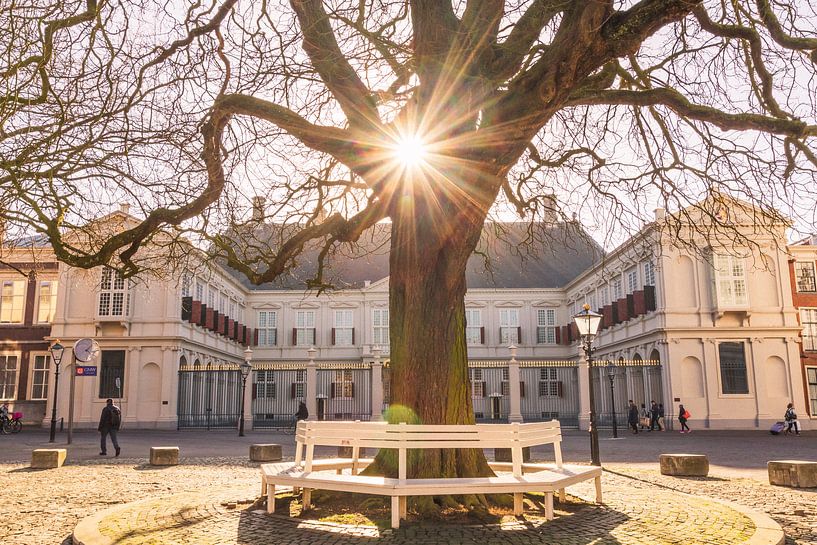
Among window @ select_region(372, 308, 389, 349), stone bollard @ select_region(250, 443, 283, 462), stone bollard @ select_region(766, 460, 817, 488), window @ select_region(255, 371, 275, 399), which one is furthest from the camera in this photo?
window @ select_region(372, 308, 389, 349)

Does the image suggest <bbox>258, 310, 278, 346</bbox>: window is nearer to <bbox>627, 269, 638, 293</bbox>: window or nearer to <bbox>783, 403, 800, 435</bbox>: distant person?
<bbox>627, 269, 638, 293</bbox>: window

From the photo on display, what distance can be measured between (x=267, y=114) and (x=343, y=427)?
12.2 ft

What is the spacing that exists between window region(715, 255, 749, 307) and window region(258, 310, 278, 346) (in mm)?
30690

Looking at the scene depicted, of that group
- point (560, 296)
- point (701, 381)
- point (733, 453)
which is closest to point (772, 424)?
point (701, 381)

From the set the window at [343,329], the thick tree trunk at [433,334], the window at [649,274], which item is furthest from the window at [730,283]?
the thick tree trunk at [433,334]

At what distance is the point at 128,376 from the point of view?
113ft

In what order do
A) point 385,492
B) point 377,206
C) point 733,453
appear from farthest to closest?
point 733,453 < point 377,206 < point 385,492

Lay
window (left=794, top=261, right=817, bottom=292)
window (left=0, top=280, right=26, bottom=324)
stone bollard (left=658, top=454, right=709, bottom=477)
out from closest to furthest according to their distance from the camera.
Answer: stone bollard (left=658, top=454, right=709, bottom=477) → window (left=794, top=261, right=817, bottom=292) → window (left=0, top=280, right=26, bottom=324)

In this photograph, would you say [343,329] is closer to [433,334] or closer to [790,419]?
[790,419]

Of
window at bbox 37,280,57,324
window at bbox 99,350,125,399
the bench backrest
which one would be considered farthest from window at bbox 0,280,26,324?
the bench backrest

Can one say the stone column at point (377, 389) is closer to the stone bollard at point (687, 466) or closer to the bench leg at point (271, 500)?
the stone bollard at point (687, 466)

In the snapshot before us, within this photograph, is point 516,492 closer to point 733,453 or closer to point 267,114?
point 267,114

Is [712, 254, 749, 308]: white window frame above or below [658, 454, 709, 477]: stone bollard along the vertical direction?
above

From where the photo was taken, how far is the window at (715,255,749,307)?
105ft
